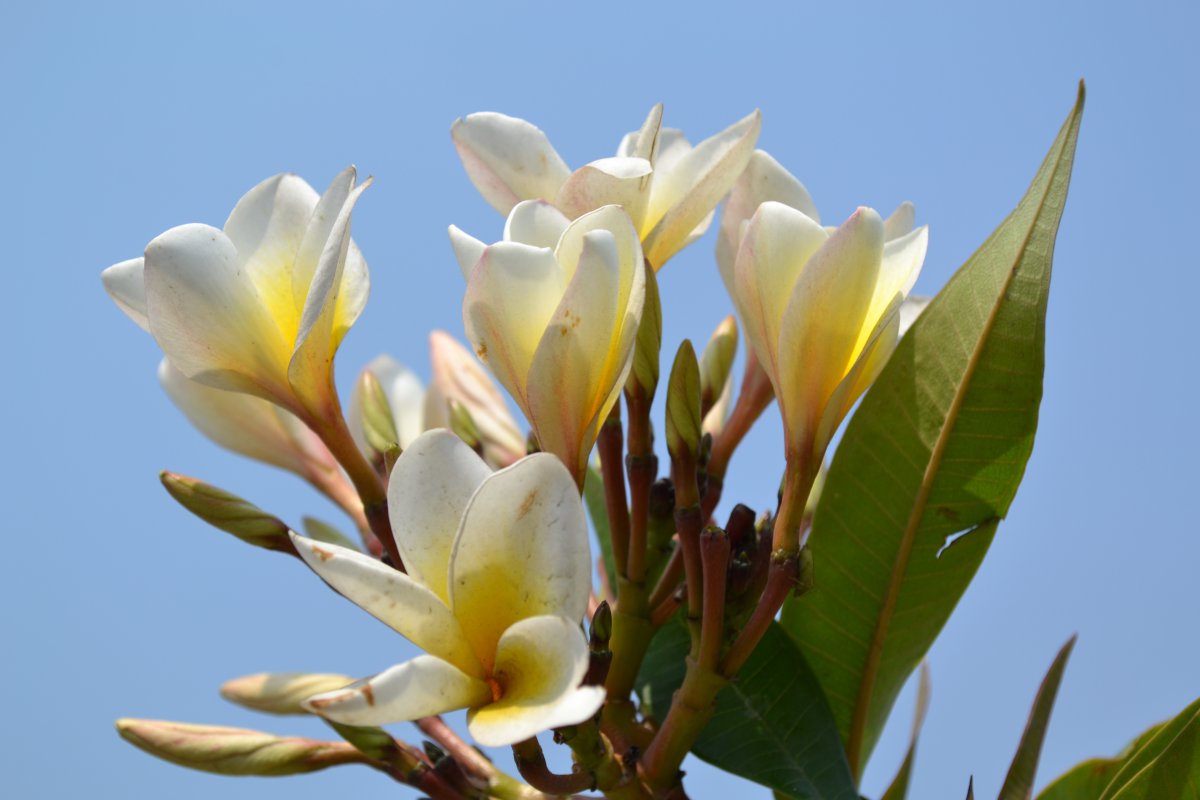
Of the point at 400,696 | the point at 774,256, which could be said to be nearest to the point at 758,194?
the point at 774,256

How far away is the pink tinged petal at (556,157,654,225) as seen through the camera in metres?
0.77

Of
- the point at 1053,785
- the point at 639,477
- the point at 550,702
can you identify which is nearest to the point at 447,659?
the point at 550,702

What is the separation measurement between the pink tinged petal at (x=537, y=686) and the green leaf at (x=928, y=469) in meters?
0.38

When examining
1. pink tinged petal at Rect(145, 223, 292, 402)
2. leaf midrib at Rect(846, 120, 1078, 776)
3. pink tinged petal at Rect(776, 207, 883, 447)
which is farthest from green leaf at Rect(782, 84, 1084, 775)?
pink tinged petal at Rect(145, 223, 292, 402)

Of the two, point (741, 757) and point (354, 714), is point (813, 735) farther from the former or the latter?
point (354, 714)

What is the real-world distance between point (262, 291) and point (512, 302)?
199 millimetres

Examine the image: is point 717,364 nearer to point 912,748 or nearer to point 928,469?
Answer: point 928,469

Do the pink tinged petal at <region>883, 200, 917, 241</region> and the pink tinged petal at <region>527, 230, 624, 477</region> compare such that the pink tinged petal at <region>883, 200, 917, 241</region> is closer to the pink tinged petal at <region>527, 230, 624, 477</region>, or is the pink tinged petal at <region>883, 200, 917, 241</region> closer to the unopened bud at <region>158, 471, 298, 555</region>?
the pink tinged petal at <region>527, 230, 624, 477</region>

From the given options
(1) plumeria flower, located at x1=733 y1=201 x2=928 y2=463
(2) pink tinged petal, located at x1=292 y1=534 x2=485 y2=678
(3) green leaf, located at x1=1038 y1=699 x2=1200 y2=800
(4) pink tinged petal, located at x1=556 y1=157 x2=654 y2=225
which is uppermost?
(4) pink tinged petal, located at x1=556 y1=157 x2=654 y2=225

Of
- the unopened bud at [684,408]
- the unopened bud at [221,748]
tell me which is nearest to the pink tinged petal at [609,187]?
the unopened bud at [684,408]

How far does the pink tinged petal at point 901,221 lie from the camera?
0.89 m

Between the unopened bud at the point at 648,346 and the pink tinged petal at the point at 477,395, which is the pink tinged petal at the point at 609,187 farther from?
the pink tinged petal at the point at 477,395

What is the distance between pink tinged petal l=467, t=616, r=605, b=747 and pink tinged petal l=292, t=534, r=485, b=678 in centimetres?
2

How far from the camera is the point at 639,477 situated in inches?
34.9
